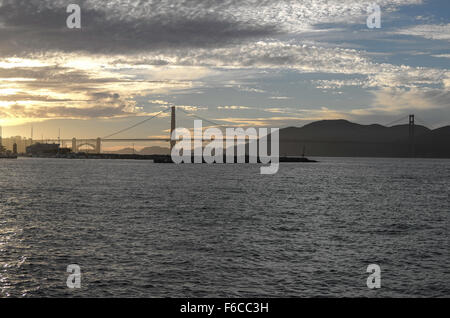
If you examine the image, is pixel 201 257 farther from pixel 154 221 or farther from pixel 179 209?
pixel 179 209

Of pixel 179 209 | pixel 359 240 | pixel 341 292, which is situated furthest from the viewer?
pixel 179 209

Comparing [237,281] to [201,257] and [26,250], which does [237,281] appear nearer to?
[201,257]

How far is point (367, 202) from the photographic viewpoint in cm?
4534

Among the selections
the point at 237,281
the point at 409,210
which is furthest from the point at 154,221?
the point at 409,210

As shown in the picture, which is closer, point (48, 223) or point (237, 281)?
point (237, 281)

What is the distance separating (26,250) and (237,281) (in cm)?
1032

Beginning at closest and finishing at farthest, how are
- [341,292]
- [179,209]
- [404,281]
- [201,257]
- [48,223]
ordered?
[341,292]
[404,281]
[201,257]
[48,223]
[179,209]

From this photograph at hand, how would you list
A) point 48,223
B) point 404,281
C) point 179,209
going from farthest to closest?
point 179,209 → point 48,223 → point 404,281

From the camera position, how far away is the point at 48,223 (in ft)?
92.0

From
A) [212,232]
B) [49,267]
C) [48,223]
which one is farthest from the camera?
[48,223]

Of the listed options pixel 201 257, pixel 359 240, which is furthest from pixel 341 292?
pixel 359 240

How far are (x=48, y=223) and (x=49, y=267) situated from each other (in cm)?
1173

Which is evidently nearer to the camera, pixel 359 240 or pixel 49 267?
pixel 49 267

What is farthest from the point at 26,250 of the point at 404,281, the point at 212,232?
the point at 404,281
